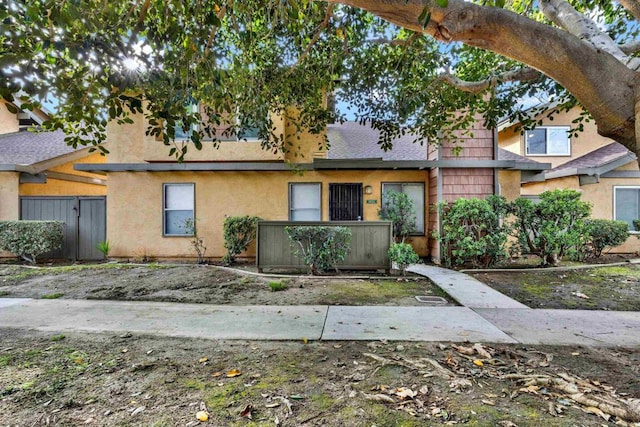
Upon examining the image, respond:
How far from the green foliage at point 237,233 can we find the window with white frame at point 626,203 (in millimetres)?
12261

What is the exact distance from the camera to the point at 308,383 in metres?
2.69

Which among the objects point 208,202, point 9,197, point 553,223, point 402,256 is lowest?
point 402,256

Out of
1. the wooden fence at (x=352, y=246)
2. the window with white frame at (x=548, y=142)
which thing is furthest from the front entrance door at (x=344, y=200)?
the window with white frame at (x=548, y=142)

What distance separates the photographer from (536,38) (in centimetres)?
262

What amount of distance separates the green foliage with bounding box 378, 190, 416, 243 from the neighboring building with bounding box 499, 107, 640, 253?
4.12 m

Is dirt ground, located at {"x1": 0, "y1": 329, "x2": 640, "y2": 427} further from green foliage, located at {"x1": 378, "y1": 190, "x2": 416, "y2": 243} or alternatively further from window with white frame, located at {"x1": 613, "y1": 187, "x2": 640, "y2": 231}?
window with white frame, located at {"x1": 613, "y1": 187, "x2": 640, "y2": 231}

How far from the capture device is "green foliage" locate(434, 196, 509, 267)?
7.93 metres

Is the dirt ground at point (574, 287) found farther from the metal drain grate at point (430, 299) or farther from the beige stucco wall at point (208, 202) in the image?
the beige stucco wall at point (208, 202)

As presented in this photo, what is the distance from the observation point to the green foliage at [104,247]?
9516 mm

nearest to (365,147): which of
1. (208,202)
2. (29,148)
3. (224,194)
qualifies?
(224,194)

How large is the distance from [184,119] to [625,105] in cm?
423

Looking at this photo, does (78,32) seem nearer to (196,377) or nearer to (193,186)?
(196,377)

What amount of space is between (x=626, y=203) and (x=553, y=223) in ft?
18.6

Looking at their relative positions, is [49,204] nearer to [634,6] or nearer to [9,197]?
[9,197]
